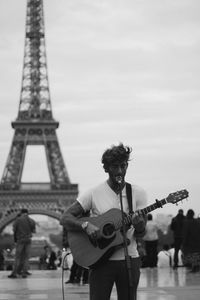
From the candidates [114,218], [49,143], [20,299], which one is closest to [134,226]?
[114,218]

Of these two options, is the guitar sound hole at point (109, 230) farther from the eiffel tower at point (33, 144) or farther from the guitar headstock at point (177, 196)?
the eiffel tower at point (33, 144)

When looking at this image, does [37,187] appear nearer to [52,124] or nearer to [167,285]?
[52,124]

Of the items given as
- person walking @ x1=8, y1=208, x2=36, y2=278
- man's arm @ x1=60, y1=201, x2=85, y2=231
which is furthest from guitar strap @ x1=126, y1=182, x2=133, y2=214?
person walking @ x1=8, y1=208, x2=36, y2=278

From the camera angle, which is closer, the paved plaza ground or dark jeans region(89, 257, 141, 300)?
dark jeans region(89, 257, 141, 300)

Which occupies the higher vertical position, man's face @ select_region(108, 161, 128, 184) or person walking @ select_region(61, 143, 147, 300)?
man's face @ select_region(108, 161, 128, 184)

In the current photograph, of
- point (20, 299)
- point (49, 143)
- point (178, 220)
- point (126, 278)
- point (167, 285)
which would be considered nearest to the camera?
point (126, 278)

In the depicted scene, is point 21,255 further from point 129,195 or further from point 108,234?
point 108,234

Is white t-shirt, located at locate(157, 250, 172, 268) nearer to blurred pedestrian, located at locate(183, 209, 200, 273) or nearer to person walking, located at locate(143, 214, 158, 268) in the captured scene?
person walking, located at locate(143, 214, 158, 268)

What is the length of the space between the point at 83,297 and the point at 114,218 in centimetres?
612

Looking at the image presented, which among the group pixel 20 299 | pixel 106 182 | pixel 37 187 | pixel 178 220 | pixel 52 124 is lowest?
pixel 20 299

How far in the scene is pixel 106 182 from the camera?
243 inches

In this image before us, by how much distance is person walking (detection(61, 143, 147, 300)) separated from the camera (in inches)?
231

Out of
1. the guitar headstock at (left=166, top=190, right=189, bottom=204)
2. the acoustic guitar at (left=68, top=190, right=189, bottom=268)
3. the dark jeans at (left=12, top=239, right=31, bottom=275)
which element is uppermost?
the dark jeans at (left=12, top=239, right=31, bottom=275)

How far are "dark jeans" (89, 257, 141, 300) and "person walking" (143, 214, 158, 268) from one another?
14.5 m
